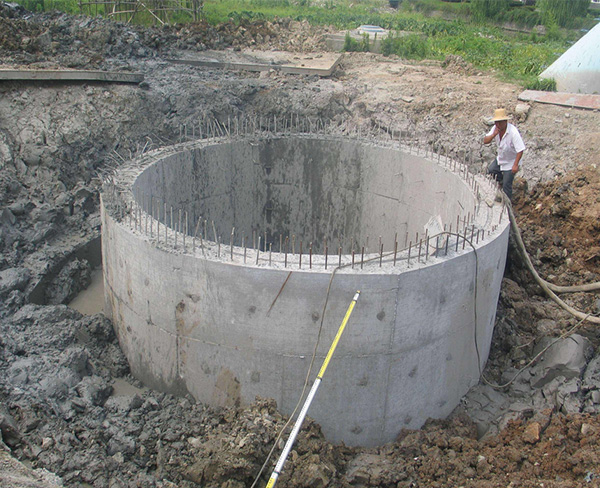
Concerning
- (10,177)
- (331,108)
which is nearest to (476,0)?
(331,108)

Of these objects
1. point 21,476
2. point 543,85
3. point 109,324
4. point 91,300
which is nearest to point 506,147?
point 543,85

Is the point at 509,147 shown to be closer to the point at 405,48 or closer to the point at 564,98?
the point at 564,98

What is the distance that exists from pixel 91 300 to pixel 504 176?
6.21 meters

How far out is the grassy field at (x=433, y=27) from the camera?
49.1ft

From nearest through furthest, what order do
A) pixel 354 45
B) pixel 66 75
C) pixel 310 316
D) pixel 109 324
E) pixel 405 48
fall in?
pixel 310 316, pixel 109 324, pixel 66 75, pixel 405 48, pixel 354 45

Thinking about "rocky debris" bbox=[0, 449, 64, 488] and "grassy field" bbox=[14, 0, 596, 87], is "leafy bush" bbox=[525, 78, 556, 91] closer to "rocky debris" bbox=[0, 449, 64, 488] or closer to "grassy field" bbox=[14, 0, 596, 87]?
"grassy field" bbox=[14, 0, 596, 87]

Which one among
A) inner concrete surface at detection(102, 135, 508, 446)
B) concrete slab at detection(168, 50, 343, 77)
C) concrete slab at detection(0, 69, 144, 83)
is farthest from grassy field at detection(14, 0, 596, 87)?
inner concrete surface at detection(102, 135, 508, 446)

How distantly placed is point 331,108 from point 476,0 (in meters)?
14.6

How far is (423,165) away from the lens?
31.1 ft

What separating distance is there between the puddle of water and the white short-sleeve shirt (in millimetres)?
6039

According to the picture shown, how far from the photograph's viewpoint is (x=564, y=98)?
11.7 metres

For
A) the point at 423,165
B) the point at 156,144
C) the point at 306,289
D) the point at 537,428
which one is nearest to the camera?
the point at 306,289

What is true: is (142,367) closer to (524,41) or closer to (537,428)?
(537,428)

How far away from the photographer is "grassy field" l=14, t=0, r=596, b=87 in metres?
15.0
